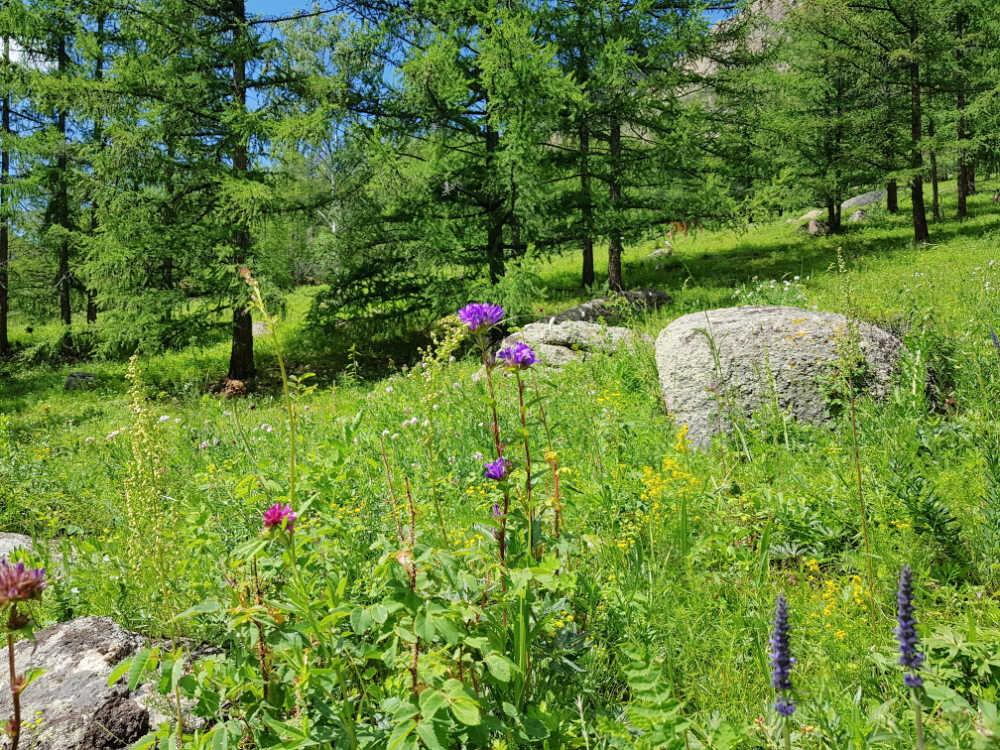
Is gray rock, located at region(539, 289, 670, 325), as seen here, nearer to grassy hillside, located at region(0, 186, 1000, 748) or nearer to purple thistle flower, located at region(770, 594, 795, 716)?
grassy hillside, located at region(0, 186, 1000, 748)

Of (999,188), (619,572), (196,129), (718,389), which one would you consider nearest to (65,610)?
(619,572)

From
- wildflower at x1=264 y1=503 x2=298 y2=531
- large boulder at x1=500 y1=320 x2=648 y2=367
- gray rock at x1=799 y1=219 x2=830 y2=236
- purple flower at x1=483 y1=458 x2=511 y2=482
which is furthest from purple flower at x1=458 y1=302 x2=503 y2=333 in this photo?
gray rock at x1=799 y1=219 x2=830 y2=236

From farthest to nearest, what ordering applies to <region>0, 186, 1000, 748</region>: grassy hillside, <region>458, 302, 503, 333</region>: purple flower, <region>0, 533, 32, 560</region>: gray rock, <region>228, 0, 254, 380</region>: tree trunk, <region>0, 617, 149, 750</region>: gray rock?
<region>228, 0, 254, 380</region>: tree trunk < <region>0, 533, 32, 560</region>: gray rock < <region>0, 617, 149, 750</region>: gray rock < <region>458, 302, 503, 333</region>: purple flower < <region>0, 186, 1000, 748</region>: grassy hillside

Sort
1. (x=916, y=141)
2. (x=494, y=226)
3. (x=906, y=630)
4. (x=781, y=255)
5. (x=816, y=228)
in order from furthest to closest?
→ (x=816, y=228) < (x=781, y=255) < (x=916, y=141) < (x=494, y=226) < (x=906, y=630)

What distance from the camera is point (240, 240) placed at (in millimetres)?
12102

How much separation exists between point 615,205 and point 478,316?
12601mm

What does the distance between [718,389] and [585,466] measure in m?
1.58

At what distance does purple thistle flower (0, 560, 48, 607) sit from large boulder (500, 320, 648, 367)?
6.04m

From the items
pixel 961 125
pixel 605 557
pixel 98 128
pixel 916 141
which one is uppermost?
pixel 961 125

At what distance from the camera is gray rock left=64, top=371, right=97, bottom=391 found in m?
13.4

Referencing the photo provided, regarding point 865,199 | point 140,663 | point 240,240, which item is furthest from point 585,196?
point 865,199

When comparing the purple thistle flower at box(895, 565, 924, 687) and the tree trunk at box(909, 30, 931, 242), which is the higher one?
the tree trunk at box(909, 30, 931, 242)

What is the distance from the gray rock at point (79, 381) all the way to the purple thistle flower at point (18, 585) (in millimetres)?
14829

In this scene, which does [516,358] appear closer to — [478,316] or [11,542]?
[478,316]
